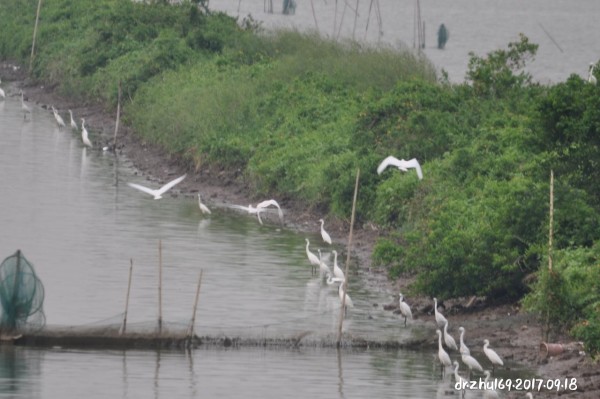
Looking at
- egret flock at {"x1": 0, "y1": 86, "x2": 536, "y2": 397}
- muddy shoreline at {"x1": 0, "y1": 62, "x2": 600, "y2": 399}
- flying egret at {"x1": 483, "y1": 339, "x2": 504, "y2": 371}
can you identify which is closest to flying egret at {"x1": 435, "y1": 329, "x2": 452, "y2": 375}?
egret flock at {"x1": 0, "y1": 86, "x2": 536, "y2": 397}

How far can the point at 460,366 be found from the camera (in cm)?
1858

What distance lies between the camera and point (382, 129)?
2877cm

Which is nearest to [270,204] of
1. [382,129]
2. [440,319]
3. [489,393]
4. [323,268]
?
[382,129]

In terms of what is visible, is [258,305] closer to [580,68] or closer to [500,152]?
[500,152]

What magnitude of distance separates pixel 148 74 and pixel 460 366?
23082mm

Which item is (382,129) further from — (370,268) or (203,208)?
(370,268)

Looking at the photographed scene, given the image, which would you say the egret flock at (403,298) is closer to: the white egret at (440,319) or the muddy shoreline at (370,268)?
the white egret at (440,319)

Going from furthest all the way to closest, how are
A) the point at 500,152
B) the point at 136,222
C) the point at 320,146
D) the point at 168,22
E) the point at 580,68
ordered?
the point at 580,68 → the point at 168,22 → the point at 320,146 → the point at 136,222 → the point at 500,152

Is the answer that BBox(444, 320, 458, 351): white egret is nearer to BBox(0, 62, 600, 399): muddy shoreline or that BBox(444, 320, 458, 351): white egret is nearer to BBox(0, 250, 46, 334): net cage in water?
BBox(0, 62, 600, 399): muddy shoreline

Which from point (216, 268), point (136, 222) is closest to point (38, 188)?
point (136, 222)

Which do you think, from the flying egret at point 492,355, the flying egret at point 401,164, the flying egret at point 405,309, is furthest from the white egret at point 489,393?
the flying egret at point 401,164

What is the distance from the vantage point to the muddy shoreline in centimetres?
Answer: 1776

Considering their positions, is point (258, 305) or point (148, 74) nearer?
point (258, 305)

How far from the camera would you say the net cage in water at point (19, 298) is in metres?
18.3
